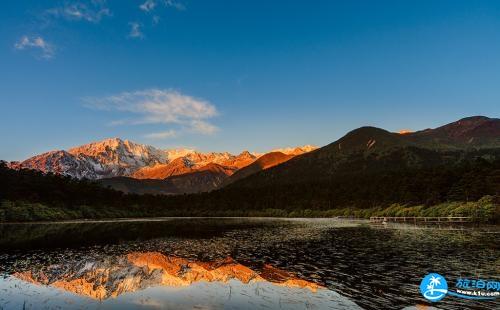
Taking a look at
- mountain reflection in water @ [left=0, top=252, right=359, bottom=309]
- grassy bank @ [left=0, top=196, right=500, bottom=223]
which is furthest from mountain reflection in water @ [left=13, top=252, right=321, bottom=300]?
grassy bank @ [left=0, top=196, right=500, bottom=223]

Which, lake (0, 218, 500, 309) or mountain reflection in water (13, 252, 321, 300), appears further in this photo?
mountain reflection in water (13, 252, 321, 300)

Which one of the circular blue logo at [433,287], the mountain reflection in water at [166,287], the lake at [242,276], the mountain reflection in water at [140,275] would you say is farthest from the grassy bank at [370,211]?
the mountain reflection in water at [166,287]

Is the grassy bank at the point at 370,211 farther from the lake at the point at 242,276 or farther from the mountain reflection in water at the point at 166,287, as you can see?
the mountain reflection in water at the point at 166,287

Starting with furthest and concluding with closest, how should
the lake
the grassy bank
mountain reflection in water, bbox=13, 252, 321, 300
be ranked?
1. the grassy bank
2. mountain reflection in water, bbox=13, 252, 321, 300
3. the lake

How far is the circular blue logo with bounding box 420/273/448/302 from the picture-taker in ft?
84.6

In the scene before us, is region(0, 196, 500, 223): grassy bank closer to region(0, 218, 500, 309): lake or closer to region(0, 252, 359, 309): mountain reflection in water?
region(0, 218, 500, 309): lake

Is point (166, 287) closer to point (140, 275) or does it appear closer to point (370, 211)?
point (140, 275)

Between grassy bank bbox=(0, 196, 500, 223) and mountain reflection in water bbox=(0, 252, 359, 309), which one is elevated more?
grassy bank bbox=(0, 196, 500, 223)

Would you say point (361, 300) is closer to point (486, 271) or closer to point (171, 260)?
point (486, 271)

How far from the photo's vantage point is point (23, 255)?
5156cm

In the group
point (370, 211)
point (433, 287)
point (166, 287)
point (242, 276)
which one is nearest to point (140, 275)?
point (166, 287)

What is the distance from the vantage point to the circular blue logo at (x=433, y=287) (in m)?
25.8

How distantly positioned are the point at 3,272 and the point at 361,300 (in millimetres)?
33826

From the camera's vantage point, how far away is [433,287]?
27516 mm
